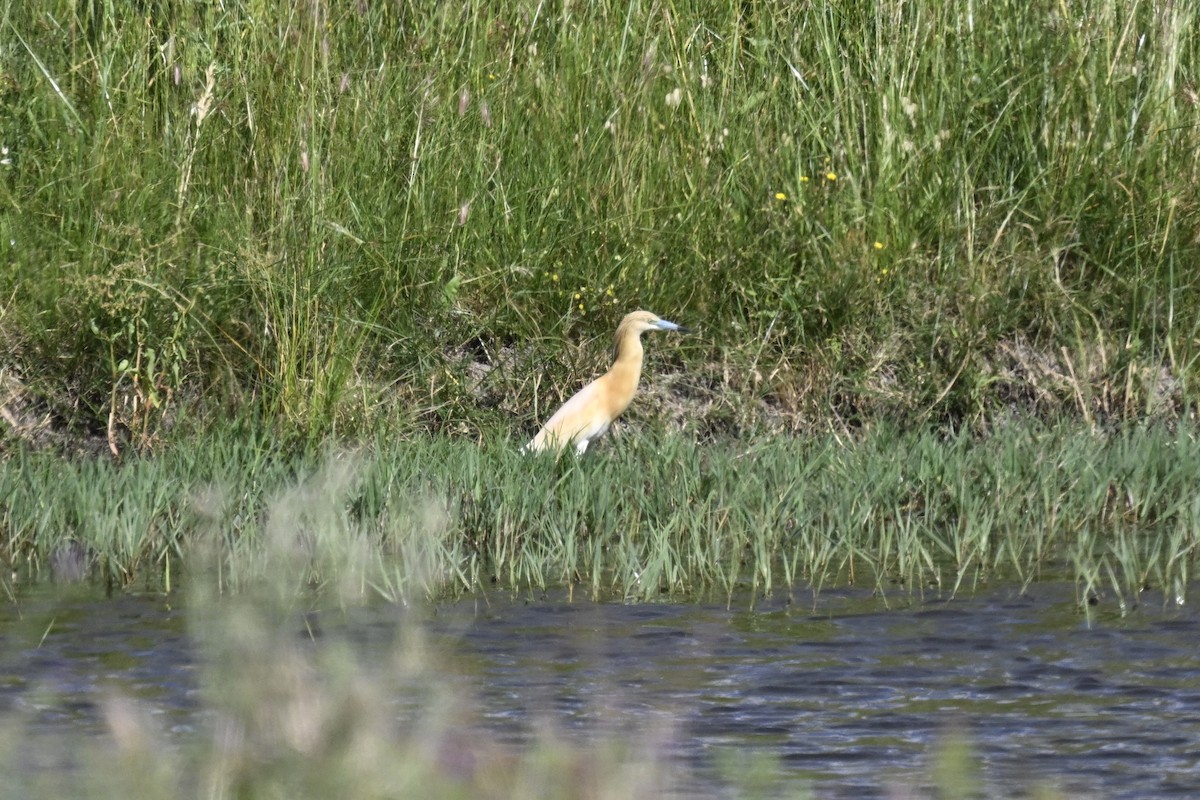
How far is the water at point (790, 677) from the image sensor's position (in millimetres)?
3658

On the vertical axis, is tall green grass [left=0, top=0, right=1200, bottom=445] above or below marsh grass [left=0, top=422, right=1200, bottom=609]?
above

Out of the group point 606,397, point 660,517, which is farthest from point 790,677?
point 606,397

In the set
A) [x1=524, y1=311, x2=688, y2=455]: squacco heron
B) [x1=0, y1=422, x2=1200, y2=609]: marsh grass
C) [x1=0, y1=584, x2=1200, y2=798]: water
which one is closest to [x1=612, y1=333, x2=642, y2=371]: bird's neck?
[x1=524, y1=311, x2=688, y2=455]: squacco heron

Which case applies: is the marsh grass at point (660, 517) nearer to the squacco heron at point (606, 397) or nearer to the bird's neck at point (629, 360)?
the squacco heron at point (606, 397)

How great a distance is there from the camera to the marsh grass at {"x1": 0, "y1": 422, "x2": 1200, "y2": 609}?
5.09 meters

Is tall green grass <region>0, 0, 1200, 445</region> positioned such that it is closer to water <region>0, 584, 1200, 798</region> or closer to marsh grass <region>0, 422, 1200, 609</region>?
marsh grass <region>0, 422, 1200, 609</region>

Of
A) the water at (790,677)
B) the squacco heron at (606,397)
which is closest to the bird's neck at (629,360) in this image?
the squacco heron at (606,397)

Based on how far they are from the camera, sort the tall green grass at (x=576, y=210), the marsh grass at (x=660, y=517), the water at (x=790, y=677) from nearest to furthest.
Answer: the water at (x=790, y=677)
the marsh grass at (x=660, y=517)
the tall green grass at (x=576, y=210)

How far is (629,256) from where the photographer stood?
7.21 metres

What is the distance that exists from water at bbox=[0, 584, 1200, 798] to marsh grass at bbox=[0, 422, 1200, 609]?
7.0 inches

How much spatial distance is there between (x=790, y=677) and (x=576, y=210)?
3.41m

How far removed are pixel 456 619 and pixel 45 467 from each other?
1989 millimetres

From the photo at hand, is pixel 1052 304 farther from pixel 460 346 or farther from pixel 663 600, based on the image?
pixel 663 600

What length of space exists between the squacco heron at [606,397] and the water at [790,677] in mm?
1383
